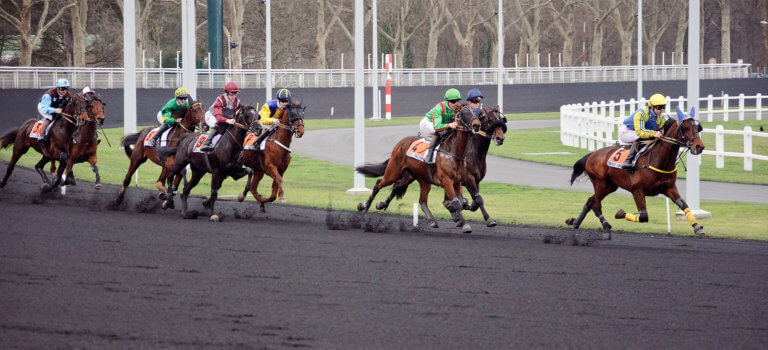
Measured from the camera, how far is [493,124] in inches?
558

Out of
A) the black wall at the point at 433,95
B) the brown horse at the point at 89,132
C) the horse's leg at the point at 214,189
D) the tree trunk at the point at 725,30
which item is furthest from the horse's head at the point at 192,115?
the tree trunk at the point at 725,30

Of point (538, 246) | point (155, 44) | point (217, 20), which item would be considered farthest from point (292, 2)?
point (538, 246)

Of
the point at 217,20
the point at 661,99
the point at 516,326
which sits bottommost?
the point at 516,326

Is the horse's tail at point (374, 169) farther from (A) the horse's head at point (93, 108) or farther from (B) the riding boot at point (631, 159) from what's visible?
(A) the horse's head at point (93, 108)

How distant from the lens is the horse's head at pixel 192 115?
17484mm

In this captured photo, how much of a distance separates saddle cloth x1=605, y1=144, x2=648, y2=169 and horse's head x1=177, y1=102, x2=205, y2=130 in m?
6.53

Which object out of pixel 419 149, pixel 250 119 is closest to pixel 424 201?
pixel 419 149

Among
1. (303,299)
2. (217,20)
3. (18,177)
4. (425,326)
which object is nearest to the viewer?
(425,326)

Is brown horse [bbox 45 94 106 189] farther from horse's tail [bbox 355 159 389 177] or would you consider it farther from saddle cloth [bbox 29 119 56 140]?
horse's tail [bbox 355 159 389 177]

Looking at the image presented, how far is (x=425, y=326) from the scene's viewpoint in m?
8.60

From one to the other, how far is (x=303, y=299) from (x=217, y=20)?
4112cm

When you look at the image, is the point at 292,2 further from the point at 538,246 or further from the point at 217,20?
the point at 538,246

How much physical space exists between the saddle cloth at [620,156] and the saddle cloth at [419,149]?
236cm

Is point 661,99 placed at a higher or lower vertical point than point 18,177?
higher
